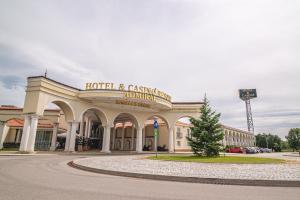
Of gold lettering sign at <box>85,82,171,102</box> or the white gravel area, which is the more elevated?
gold lettering sign at <box>85,82,171,102</box>

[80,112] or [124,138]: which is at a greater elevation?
[80,112]

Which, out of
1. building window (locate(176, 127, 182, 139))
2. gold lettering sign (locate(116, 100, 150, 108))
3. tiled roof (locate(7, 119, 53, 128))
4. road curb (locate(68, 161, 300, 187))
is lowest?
road curb (locate(68, 161, 300, 187))

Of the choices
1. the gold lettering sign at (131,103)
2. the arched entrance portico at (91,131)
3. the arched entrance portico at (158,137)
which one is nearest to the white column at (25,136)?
the gold lettering sign at (131,103)

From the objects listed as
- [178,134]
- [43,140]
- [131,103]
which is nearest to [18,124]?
[43,140]

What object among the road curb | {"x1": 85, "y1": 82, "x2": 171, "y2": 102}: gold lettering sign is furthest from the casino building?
the road curb

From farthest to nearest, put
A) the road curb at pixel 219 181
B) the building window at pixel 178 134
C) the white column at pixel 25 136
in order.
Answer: the building window at pixel 178 134, the white column at pixel 25 136, the road curb at pixel 219 181

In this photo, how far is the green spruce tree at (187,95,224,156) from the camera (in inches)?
870

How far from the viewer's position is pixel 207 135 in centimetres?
2238

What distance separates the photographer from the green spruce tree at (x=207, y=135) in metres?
22.1

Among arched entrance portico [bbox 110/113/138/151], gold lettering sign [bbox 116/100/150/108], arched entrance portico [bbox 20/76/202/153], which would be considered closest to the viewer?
arched entrance portico [bbox 20/76/202/153]

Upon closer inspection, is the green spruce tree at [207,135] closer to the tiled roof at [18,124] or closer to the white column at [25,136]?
the white column at [25,136]

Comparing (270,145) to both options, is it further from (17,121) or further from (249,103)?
(17,121)

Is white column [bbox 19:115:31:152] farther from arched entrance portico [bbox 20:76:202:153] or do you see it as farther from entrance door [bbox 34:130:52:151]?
entrance door [bbox 34:130:52:151]

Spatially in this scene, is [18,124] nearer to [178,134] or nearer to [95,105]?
[95,105]
